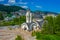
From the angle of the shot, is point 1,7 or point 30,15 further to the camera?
point 1,7

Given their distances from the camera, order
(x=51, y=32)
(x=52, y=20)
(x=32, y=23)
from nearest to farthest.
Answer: (x=51, y=32) < (x=52, y=20) < (x=32, y=23)

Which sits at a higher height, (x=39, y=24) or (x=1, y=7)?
(x=1, y=7)

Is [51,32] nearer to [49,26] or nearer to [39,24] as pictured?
[49,26]

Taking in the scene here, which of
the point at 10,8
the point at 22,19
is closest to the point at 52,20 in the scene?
the point at 22,19

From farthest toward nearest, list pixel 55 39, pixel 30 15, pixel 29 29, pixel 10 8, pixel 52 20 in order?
pixel 10 8 → pixel 30 15 → pixel 29 29 → pixel 52 20 → pixel 55 39

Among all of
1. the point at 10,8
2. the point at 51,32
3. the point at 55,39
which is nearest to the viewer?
the point at 55,39

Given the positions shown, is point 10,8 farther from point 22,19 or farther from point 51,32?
point 51,32

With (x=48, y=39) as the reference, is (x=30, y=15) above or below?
above

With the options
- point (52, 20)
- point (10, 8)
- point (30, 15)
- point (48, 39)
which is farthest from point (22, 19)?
point (10, 8)

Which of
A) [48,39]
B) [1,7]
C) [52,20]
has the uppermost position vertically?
[1,7]
